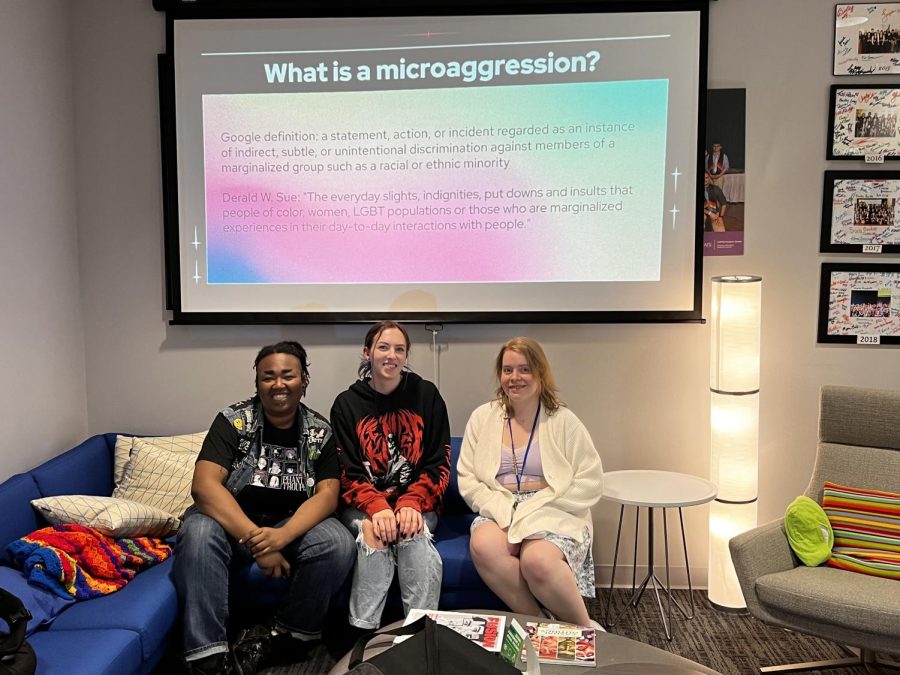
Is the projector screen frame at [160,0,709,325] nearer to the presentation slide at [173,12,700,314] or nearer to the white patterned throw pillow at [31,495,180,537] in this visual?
the presentation slide at [173,12,700,314]

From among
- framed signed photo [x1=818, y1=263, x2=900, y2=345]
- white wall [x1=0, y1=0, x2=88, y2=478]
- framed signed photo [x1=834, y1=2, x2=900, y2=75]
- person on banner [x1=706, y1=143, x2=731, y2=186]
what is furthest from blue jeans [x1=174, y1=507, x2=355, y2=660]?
framed signed photo [x1=834, y1=2, x2=900, y2=75]

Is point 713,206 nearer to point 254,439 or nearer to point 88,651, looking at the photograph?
point 254,439

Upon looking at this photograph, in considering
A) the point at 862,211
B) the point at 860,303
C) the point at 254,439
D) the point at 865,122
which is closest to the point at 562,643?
the point at 254,439

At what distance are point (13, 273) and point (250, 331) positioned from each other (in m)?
0.99

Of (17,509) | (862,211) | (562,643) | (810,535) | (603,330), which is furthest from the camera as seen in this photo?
(603,330)

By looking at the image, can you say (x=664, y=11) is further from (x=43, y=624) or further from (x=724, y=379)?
(x=43, y=624)

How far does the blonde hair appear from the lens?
304 cm

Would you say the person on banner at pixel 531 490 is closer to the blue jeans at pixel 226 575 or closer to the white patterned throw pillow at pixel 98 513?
the blue jeans at pixel 226 575

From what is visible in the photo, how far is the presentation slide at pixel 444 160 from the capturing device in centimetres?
352

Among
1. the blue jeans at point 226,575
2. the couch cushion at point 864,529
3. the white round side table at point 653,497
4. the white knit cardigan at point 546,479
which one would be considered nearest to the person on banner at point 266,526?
the blue jeans at point 226,575

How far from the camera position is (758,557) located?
2.81m

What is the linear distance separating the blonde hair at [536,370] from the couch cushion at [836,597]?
0.96 meters

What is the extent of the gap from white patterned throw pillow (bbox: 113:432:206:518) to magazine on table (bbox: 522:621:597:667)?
1654mm

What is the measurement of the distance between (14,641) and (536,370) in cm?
186
